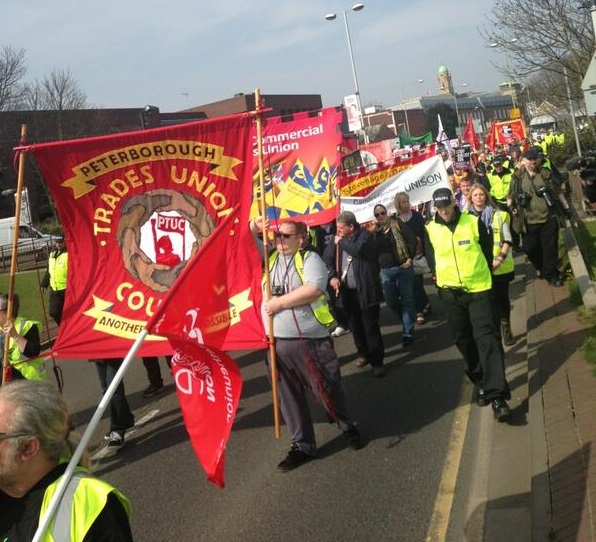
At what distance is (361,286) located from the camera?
7402mm

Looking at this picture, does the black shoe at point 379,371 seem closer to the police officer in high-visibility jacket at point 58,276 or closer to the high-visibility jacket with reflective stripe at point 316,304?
the high-visibility jacket with reflective stripe at point 316,304

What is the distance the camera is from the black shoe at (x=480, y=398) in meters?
5.71

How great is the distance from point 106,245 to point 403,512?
2.65 metres

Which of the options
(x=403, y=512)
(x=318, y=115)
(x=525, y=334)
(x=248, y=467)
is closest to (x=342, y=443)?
(x=248, y=467)

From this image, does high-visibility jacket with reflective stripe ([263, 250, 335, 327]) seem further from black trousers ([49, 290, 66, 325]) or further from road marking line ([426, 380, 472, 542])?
black trousers ([49, 290, 66, 325])

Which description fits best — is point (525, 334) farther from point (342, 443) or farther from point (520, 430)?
point (342, 443)

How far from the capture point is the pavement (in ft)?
12.6

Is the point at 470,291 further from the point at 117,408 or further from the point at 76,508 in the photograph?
the point at 76,508

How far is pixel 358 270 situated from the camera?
294 inches

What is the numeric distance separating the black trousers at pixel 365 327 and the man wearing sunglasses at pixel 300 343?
2000 mm

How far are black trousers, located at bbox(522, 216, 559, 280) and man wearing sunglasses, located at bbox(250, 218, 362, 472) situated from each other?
5.40 meters

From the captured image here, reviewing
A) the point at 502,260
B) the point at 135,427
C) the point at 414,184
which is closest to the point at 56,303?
the point at 135,427

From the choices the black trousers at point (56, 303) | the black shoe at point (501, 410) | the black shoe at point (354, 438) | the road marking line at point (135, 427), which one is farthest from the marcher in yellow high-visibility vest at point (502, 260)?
the black trousers at point (56, 303)

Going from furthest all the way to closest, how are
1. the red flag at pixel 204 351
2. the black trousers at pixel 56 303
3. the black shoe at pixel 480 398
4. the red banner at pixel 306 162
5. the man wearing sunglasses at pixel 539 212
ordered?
the black trousers at pixel 56 303 → the man wearing sunglasses at pixel 539 212 → the red banner at pixel 306 162 → the black shoe at pixel 480 398 → the red flag at pixel 204 351
